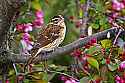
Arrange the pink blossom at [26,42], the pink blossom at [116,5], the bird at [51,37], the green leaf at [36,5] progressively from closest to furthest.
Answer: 1. the bird at [51,37]
2. the pink blossom at [26,42]
3. the pink blossom at [116,5]
4. the green leaf at [36,5]

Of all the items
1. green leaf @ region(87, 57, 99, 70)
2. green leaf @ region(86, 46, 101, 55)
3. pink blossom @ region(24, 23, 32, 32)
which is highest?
green leaf @ region(86, 46, 101, 55)

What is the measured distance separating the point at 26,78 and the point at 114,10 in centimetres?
105

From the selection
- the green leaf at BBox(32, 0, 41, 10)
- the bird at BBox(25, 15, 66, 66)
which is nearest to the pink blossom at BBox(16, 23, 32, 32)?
the bird at BBox(25, 15, 66, 66)

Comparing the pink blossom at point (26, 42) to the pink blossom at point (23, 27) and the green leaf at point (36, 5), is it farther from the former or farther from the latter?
the green leaf at point (36, 5)

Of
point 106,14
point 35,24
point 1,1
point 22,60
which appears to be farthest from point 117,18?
point 1,1

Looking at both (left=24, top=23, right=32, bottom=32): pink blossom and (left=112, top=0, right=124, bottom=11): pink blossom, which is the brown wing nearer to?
(left=24, top=23, right=32, bottom=32): pink blossom

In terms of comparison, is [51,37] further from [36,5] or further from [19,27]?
[36,5]

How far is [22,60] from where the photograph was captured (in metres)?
2.59

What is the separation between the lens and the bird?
9.36 feet

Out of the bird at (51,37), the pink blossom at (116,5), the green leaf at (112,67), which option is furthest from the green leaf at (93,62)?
the pink blossom at (116,5)

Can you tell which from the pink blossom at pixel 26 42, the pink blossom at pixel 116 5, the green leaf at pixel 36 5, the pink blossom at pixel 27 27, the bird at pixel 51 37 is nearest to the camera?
the bird at pixel 51 37

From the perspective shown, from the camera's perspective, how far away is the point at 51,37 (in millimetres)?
2998

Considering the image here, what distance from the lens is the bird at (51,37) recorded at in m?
2.85

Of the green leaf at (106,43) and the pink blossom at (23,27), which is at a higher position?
the green leaf at (106,43)
